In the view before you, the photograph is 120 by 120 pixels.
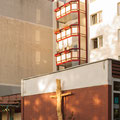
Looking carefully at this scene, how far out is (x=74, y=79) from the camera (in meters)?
25.2

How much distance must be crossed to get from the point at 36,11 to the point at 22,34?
4458mm

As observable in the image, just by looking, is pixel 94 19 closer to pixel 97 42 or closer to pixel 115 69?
pixel 97 42

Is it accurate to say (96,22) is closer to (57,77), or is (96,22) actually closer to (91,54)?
(91,54)

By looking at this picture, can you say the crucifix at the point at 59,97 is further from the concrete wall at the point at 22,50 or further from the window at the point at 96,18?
the concrete wall at the point at 22,50

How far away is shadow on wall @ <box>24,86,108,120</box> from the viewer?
73.7 ft

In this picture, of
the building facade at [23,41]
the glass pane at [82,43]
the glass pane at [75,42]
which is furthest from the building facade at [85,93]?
the building facade at [23,41]

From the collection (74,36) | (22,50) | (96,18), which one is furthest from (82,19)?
(22,50)

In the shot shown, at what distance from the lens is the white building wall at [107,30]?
35.9 m

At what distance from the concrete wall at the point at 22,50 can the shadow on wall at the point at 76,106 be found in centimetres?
1649

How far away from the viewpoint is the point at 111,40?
36406mm

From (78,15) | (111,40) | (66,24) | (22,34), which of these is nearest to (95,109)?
(111,40)

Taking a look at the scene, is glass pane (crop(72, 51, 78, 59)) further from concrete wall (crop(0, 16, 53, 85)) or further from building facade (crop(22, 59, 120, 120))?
building facade (crop(22, 59, 120, 120))

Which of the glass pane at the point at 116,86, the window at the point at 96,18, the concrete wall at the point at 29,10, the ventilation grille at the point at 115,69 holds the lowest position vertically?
the glass pane at the point at 116,86

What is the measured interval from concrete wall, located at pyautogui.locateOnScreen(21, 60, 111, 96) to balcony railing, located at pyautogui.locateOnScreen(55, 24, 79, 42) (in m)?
12.4
